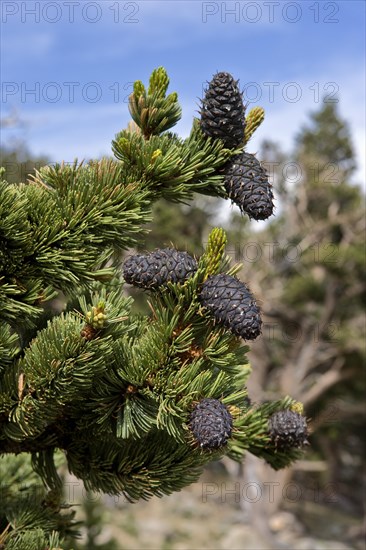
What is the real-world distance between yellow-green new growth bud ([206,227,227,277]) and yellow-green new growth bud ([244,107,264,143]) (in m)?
0.42

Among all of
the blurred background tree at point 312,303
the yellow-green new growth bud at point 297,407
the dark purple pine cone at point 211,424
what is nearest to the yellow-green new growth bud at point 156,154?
the dark purple pine cone at point 211,424

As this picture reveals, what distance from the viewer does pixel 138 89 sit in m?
2.00

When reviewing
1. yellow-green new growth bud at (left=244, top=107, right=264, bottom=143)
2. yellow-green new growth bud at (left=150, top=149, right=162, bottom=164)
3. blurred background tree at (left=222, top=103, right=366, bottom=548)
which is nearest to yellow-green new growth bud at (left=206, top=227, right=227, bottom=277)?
yellow-green new growth bud at (left=150, top=149, right=162, bottom=164)

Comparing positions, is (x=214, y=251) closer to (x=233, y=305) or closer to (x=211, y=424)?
(x=233, y=305)

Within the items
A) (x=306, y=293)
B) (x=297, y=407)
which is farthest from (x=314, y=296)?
(x=297, y=407)

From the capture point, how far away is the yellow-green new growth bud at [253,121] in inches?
82.6

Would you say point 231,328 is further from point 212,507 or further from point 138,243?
point 212,507

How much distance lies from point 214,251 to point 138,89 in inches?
22.5

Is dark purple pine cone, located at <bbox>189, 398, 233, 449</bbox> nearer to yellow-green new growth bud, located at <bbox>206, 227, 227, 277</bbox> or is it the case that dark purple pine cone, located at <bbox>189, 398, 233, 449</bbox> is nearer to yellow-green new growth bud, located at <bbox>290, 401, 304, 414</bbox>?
yellow-green new growth bud, located at <bbox>206, 227, 227, 277</bbox>

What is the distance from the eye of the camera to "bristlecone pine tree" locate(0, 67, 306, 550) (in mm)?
1795

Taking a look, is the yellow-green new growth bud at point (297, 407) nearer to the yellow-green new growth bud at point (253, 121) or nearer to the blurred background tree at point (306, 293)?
the yellow-green new growth bud at point (253, 121)

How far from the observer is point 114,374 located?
6.31ft

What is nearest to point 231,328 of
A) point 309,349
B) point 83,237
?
point 83,237

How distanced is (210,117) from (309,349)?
15.0 metres
